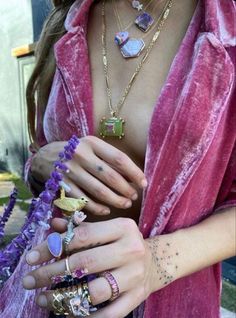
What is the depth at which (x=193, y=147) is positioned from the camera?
0.80 m

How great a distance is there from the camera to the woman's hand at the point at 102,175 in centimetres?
71

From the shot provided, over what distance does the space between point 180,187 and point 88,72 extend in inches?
12.6

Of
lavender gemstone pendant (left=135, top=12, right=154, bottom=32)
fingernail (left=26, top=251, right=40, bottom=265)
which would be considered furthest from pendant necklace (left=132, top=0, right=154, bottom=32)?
fingernail (left=26, top=251, right=40, bottom=265)

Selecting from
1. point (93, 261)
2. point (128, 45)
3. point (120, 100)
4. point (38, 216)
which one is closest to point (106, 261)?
point (93, 261)

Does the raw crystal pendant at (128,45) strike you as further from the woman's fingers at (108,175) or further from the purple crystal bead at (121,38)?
the woman's fingers at (108,175)

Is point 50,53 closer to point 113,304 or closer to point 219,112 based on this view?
point 219,112

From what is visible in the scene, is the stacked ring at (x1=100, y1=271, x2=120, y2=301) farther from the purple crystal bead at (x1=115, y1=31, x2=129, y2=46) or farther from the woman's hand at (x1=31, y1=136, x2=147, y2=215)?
the purple crystal bead at (x1=115, y1=31, x2=129, y2=46)

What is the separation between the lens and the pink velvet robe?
801 millimetres

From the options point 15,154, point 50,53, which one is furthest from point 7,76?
point 50,53

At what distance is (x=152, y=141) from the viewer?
0.83m

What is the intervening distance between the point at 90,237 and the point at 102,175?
4.4 inches

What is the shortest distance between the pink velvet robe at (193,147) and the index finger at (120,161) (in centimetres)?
10

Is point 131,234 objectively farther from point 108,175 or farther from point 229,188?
point 229,188

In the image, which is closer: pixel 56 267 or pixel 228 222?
pixel 56 267
